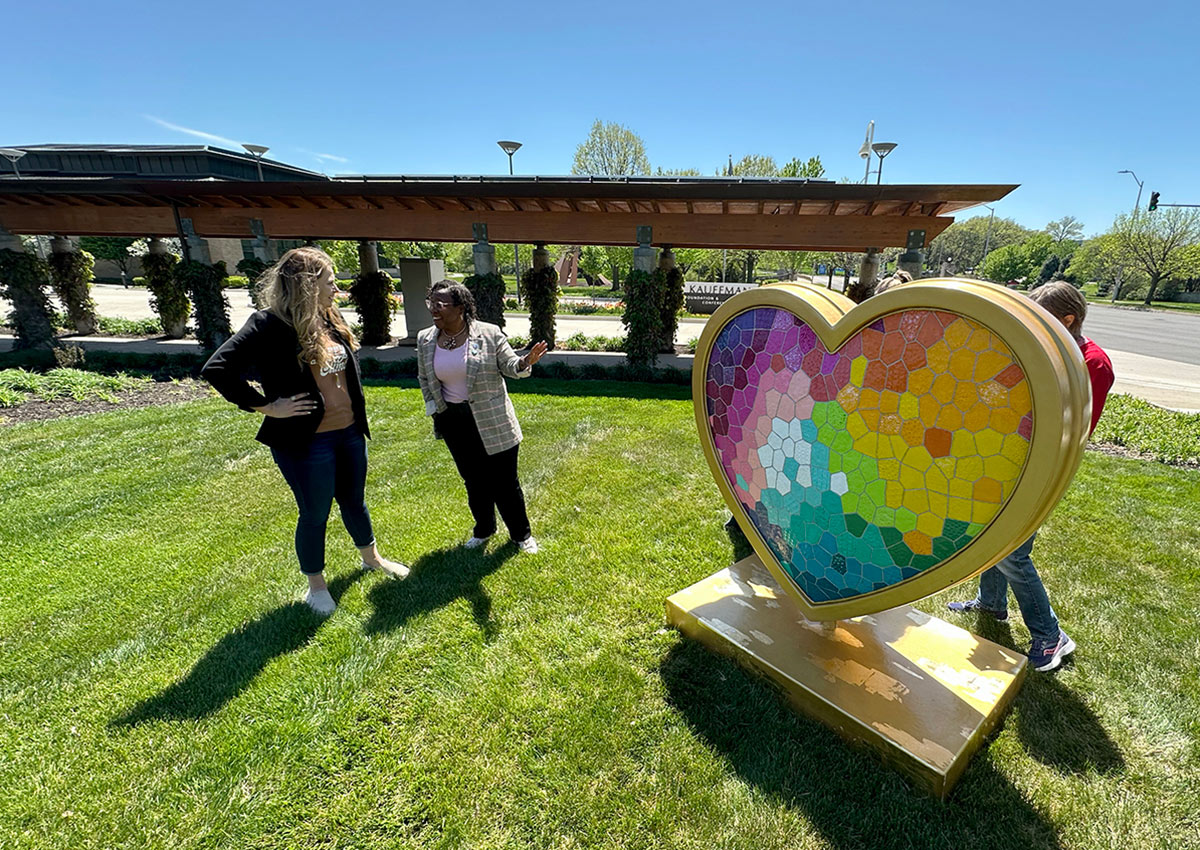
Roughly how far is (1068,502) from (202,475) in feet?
26.4

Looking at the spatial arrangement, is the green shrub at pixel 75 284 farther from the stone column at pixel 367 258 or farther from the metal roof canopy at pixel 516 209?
the stone column at pixel 367 258

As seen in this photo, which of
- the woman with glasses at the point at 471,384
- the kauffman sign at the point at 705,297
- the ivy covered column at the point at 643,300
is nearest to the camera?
the woman with glasses at the point at 471,384

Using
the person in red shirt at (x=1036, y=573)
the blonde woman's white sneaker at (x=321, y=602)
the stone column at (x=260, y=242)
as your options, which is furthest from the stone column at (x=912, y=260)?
the stone column at (x=260, y=242)

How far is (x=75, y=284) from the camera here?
1283 centimetres

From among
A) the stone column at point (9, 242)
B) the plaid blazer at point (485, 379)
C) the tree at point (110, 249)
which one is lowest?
the plaid blazer at point (485, 379)

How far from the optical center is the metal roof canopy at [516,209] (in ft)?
26.6

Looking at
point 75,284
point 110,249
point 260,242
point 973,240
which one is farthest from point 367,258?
point 973,240

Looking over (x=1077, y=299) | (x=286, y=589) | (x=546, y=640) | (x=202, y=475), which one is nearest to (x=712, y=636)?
(x=546, y=640)

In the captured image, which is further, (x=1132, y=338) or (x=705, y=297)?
(x=705, y=297)

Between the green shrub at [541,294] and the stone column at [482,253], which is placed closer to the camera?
the stone column at [482,253]

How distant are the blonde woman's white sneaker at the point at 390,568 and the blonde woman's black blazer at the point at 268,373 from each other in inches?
43.5

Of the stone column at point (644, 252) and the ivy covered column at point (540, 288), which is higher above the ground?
the stone column at point (644, 252)

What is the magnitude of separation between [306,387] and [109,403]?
25.7 ft

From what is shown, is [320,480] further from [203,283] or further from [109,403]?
[203,283]
